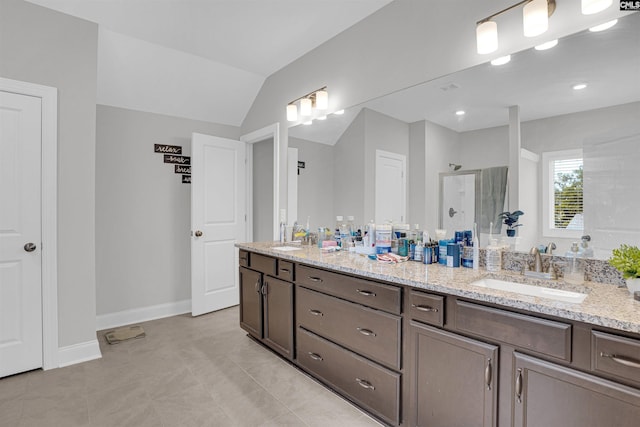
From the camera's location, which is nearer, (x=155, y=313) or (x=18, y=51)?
(x=18, y=51)

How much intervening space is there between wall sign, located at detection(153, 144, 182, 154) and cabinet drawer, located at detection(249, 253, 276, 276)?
5.83 ft

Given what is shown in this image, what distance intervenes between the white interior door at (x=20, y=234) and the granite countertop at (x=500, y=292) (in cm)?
208

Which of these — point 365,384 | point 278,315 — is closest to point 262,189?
point 278,315

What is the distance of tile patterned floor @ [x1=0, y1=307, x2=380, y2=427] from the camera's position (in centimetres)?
184

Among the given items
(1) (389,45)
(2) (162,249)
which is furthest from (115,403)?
(1) (389,45)

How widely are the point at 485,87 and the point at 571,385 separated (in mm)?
1563

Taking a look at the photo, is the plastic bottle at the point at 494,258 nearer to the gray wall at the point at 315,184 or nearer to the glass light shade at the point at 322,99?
the gray wall at the point at 315,184

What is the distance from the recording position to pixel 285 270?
7.89 ft

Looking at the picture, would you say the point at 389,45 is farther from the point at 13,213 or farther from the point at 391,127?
the point at 13,213

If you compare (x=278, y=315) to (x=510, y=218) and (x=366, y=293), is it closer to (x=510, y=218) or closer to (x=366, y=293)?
(x=366, y=293)

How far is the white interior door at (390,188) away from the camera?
7.54 ft

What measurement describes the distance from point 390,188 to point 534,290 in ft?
3.73

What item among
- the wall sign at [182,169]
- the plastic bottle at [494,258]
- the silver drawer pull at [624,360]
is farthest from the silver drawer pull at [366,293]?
the wall sign at [182,169]

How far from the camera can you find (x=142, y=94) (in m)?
3.30
